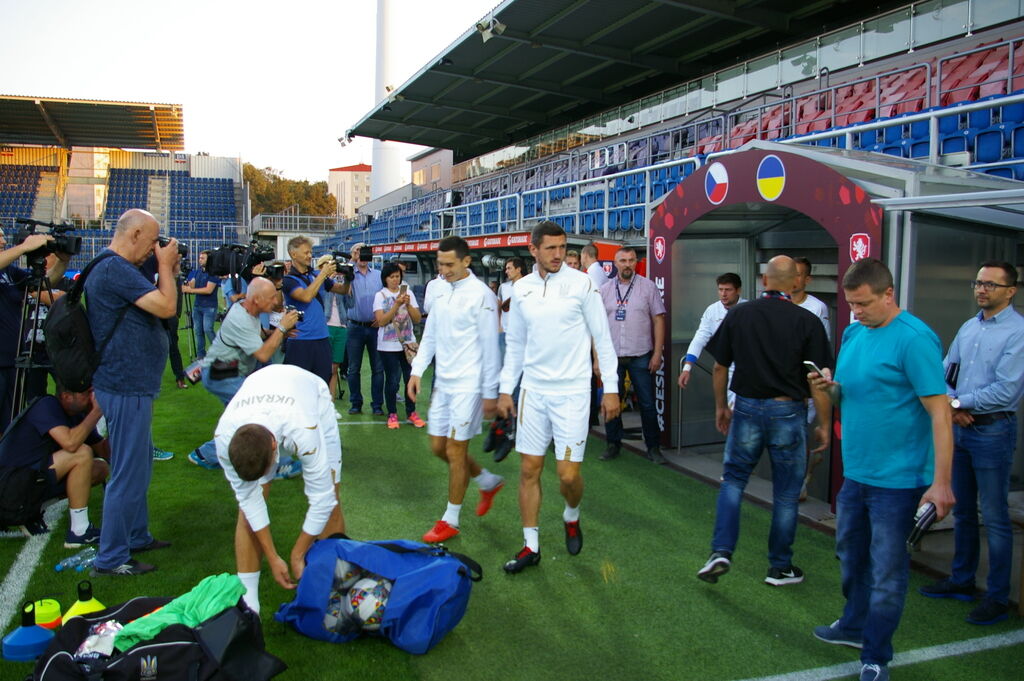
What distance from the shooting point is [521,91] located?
2381cm

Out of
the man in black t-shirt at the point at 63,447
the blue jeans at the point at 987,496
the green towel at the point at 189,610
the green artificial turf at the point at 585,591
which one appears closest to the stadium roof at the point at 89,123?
the green artificial turf at the point at 585,591

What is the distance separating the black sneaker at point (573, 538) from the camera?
4496 mm

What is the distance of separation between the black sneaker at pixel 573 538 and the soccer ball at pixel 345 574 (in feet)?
4.92

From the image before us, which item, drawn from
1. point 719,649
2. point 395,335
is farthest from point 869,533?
point 395,335

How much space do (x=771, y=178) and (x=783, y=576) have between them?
111 inches

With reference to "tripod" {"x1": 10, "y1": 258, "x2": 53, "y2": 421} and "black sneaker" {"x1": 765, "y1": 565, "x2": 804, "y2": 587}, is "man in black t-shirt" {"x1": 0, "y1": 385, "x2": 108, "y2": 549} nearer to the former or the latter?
"tripod" {"x1": 10, "y1": 258, "x2": 53, "y2": 421}

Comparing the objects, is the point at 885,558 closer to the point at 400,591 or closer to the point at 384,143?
the point at 400,591

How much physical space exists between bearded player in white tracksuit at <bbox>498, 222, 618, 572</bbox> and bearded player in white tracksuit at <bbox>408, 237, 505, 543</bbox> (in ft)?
1.35

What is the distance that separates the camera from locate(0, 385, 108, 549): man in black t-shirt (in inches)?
173

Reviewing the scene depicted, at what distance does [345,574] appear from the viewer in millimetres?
3438

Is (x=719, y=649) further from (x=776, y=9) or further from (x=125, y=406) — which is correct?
(x=776, y=9)

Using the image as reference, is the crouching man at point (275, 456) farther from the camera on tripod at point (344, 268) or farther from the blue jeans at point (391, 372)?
the blue jeans at point (391, 372)

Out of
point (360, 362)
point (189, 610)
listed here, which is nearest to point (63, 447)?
point (189, 610)

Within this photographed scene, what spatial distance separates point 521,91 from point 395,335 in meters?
17.9
